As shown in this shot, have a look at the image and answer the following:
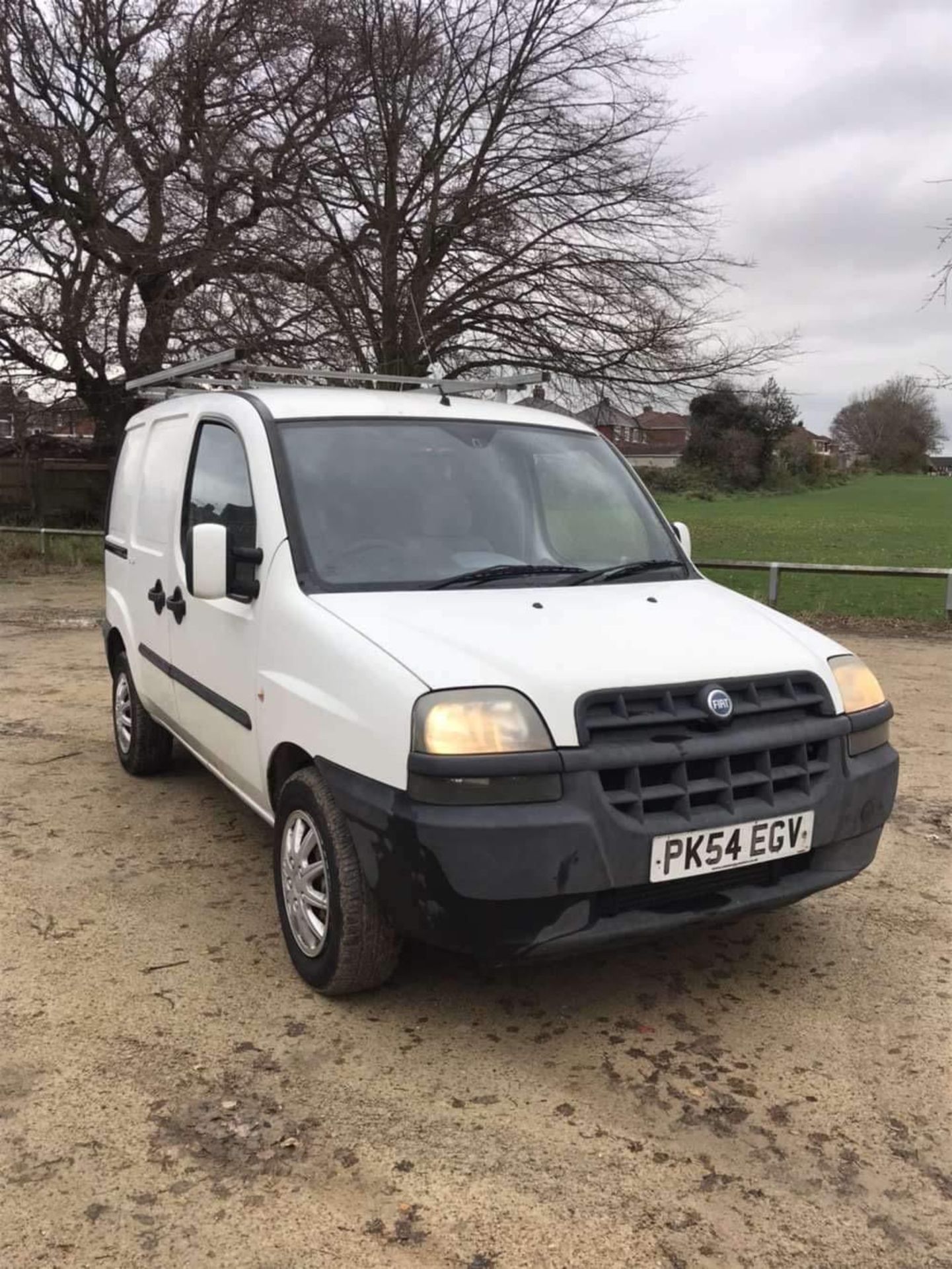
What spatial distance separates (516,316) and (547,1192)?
608 inches

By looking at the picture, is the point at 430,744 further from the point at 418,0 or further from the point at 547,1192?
the point at 418,0

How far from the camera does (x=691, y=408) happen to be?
17.8 m

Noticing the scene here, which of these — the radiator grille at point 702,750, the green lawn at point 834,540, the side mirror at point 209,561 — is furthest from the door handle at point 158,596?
the green lawn at point 834,540

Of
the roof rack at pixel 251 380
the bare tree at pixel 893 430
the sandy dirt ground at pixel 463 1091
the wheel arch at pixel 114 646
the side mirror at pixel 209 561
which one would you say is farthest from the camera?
the bare tree at pixel 893 430

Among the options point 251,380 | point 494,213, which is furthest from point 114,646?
point 494,213

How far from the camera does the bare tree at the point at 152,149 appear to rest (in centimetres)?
1574

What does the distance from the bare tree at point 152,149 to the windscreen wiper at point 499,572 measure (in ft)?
43.5

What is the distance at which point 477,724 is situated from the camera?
290cm

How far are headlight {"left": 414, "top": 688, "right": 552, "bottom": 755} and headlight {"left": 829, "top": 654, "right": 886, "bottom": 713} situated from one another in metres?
1.16

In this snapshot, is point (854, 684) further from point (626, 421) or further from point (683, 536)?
point (626, 421)

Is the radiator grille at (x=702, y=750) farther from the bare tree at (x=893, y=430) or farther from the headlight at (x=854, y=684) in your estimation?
the bare tree at (x=893, y=430)

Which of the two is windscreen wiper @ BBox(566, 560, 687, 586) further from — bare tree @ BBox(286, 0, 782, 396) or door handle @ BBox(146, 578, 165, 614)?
bare tree @ BBox(286, 0, 782, 396)

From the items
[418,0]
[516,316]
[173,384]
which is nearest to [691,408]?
[516,316]

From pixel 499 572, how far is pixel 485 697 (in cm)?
96
